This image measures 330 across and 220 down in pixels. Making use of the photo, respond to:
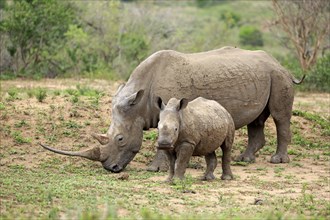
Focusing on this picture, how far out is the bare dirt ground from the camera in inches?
415

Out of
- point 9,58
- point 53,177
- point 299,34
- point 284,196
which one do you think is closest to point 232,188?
point 284,196

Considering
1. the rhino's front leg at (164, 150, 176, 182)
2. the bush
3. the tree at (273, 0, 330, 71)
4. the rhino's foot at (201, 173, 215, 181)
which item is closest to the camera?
the rhino's front leg at (164, 150, 176, 182)

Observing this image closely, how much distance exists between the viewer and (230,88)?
1447cm

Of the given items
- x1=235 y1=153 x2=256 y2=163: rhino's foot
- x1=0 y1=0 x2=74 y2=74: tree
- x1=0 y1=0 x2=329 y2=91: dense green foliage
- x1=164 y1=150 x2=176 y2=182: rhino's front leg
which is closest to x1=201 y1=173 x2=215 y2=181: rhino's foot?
x1=164 y1=150 x2=176 y2=182: rhino's front leg

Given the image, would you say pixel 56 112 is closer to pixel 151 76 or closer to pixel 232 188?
pixel 151 76

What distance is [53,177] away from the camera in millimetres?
12078

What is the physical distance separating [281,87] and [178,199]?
525 cm

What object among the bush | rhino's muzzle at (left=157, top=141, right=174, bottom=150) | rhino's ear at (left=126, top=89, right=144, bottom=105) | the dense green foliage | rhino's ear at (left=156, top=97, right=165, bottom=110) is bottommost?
the bush

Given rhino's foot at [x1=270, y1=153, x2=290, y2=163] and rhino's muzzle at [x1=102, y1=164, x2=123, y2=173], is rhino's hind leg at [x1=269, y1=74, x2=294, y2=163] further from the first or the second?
rhino's muzzle at [x1=102, y1=164, x2=123, y2=173]

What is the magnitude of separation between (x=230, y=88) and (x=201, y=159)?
1.38 metres

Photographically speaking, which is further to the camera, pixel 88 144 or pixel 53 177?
pixel 88 144

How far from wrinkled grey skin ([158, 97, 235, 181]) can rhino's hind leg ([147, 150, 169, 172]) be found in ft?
4.08

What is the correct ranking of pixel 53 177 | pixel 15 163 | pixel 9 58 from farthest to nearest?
pixel 9 58 < pixel 15 163 < pixel 53 177

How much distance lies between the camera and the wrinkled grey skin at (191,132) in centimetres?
1141
